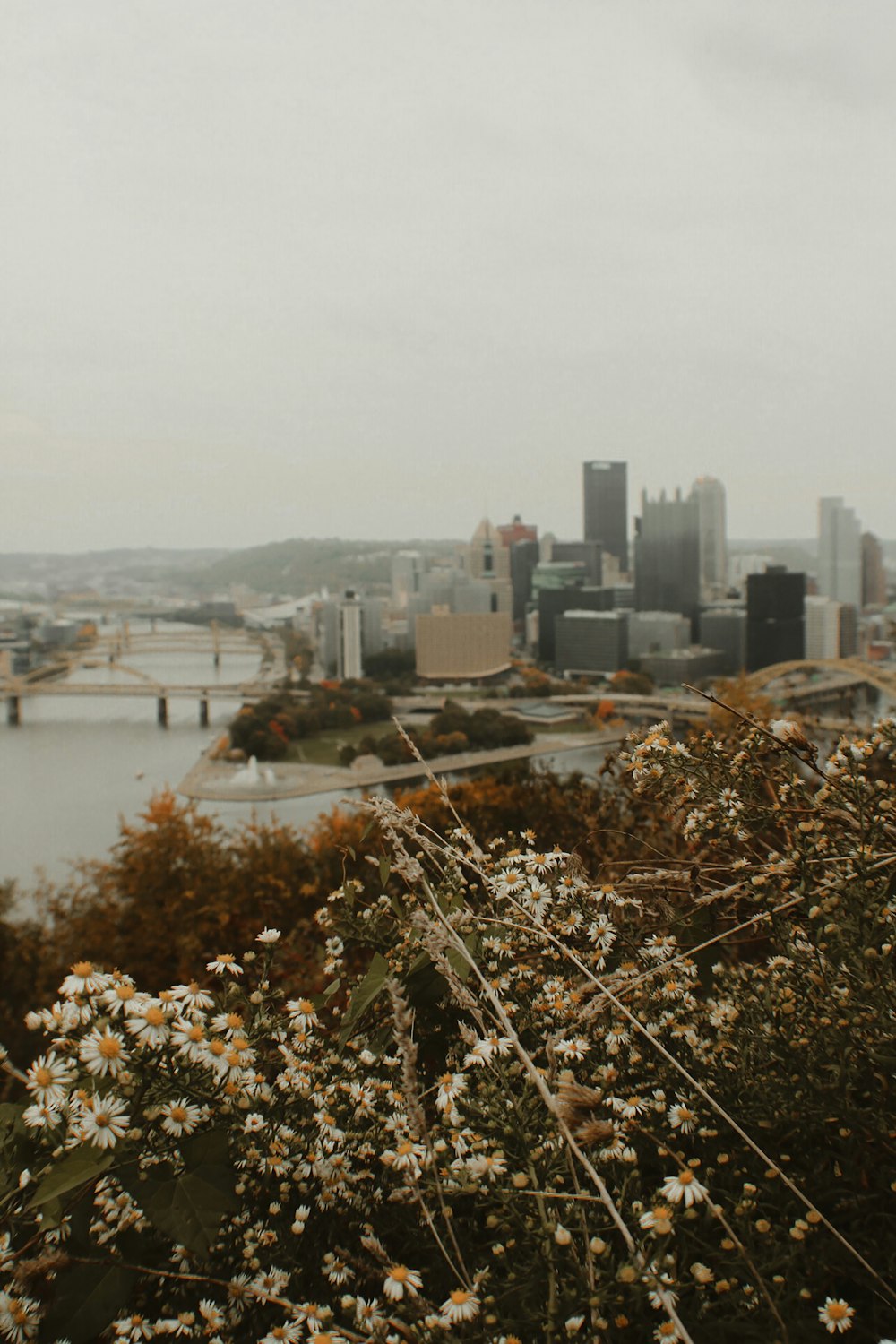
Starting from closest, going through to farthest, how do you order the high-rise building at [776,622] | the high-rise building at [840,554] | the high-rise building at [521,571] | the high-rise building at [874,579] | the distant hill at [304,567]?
the high-rise building at [776,622]
the high-rise building at [874,579]
the high-rise building at [840,554]
the distant hill at [304,567]
the high-rise building at [521,571]

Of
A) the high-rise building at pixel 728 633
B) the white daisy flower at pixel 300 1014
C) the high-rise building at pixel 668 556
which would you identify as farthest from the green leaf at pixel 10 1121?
the high-rise building at pixel 668 556

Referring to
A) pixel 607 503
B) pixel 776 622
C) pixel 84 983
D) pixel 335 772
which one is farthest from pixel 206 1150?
pixel 607 503

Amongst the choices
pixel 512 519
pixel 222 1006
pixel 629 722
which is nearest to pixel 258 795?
pixel 629 722

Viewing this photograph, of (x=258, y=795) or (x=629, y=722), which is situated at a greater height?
(x=629, y=722)

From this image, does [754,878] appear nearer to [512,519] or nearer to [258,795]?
[258,795]

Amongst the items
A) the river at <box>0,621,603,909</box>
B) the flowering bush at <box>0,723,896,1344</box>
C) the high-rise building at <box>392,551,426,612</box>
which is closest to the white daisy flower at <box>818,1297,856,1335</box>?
the flowering bush at <box>0,723,896,1344</box>

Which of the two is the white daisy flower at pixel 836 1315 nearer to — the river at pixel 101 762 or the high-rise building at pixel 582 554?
the river at pixel 101 762
